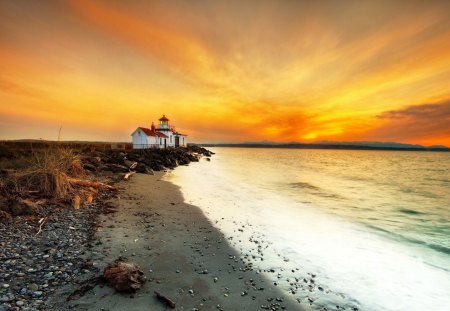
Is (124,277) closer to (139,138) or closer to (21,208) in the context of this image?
(21,208)

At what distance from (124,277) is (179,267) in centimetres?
132

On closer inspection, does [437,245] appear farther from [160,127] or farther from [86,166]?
[160,127]

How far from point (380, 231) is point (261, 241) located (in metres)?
6.11

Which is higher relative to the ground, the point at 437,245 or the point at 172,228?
the point at 172,228

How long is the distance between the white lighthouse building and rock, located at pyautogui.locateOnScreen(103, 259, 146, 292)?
4496 cm

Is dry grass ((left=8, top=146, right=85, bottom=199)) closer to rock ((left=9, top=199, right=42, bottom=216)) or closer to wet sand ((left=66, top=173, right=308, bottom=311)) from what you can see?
rock ((left=9, top=199, right=42, bottom=216))

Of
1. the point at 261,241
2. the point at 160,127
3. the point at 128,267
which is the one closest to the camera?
the point at 128,267

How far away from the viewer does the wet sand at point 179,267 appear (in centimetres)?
423

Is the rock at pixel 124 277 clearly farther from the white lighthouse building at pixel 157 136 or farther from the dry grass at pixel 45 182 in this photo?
the white lighthouse building at pixel 157 136

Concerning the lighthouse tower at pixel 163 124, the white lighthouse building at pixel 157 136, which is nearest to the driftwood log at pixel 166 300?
the white lighthouse building at pixel 157 136

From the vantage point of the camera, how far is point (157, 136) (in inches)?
2163

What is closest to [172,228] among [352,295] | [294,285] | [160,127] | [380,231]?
[294,285]

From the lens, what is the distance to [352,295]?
17.1 ft

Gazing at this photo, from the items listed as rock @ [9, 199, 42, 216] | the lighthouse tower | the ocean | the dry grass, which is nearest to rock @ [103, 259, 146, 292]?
the ocean
